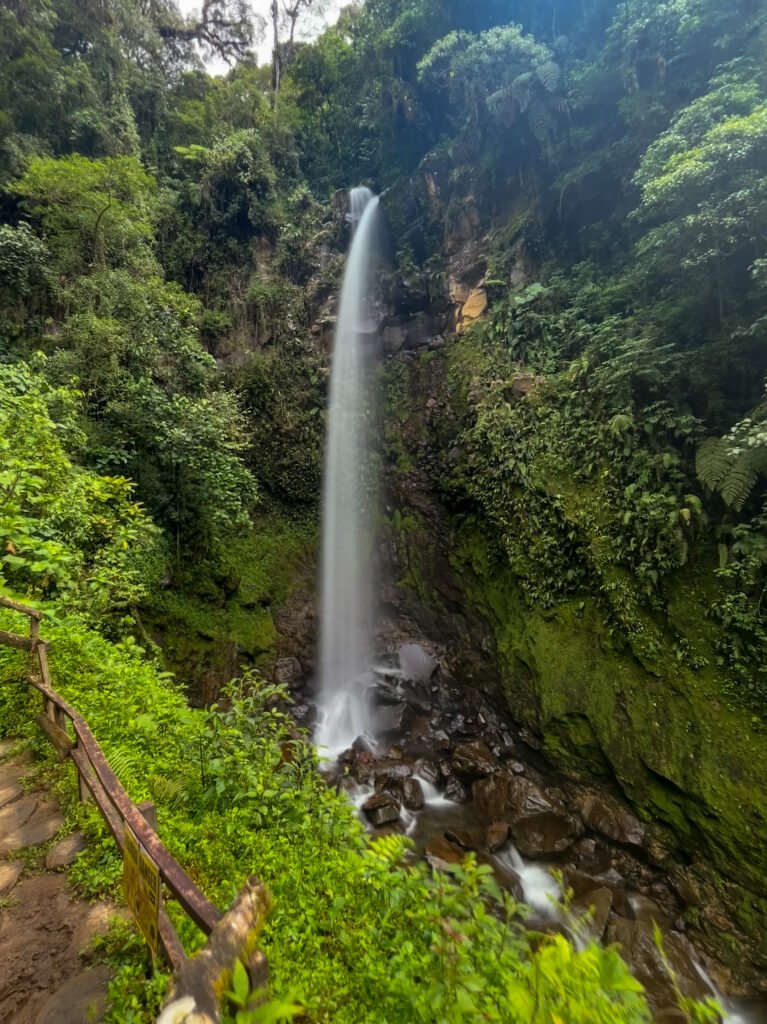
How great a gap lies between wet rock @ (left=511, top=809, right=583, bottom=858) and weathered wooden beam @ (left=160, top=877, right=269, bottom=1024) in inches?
264

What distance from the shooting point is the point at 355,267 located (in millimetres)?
16078

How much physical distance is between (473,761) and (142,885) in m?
7.34

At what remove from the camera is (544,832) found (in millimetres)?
6836

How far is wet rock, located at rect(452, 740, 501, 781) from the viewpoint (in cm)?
788

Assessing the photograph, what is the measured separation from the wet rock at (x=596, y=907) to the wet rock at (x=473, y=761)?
211cm

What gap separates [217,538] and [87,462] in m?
3.09

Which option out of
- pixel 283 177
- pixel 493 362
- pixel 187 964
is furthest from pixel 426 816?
pixel 283 177

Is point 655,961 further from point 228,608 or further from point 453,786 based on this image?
point 228,608

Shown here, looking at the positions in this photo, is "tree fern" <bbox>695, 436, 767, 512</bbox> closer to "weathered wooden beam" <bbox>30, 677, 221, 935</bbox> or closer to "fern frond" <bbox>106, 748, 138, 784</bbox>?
"weathered wooden beam" <bbox>30, 677, 221, 935</bbox>

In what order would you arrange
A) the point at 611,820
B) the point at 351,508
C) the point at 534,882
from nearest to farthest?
the point at 534,882
the point at 611,820
the point at 351,508

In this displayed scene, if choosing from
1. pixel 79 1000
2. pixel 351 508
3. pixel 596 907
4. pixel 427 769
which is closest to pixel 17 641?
pixel 79 1000

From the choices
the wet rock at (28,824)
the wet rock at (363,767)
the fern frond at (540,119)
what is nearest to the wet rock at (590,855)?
the wet rock at (363,767)

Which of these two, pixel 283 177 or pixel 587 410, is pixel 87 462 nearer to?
pixel 587 410

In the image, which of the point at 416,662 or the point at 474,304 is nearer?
the point at 416,662
